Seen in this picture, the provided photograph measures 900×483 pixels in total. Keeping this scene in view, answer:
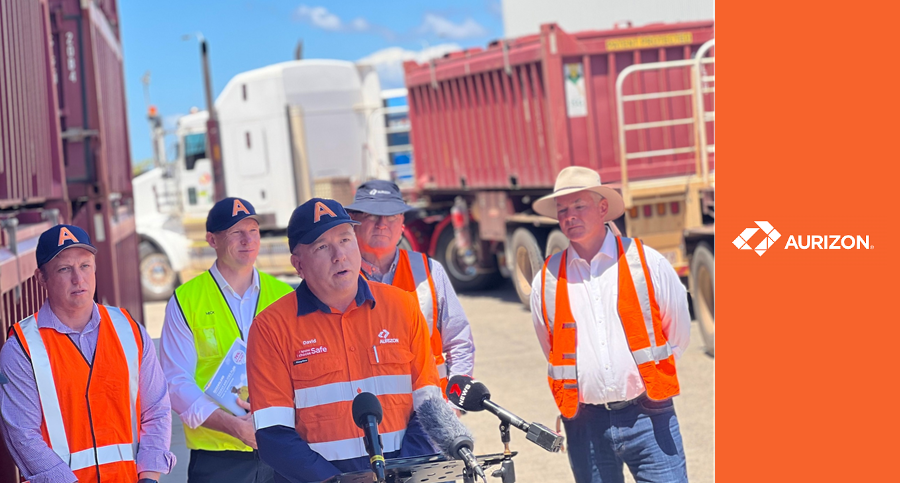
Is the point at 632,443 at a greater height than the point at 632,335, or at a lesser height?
lesser

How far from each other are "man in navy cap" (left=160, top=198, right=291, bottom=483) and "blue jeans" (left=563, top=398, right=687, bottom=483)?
3.92 feet

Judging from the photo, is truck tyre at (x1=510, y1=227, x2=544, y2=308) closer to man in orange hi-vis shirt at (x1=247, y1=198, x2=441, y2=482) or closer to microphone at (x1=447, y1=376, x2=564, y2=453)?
microphone at (x1=447, y1=376, x2=564, y2=453)

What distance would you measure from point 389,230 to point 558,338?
80 centimetres

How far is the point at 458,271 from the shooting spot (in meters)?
16.4

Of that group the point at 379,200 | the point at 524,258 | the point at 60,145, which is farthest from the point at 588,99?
the point at 379,200

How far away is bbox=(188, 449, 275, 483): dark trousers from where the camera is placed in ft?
12.5

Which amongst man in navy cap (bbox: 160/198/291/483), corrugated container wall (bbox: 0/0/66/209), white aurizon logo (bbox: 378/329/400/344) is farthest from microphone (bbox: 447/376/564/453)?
corrugated container wall (bbox: 0/0/66/209)

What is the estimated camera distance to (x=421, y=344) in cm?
301

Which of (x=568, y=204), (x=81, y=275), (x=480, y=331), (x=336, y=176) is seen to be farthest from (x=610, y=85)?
(x=81, y=275)

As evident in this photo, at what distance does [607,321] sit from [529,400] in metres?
4.42

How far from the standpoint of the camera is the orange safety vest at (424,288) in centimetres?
411

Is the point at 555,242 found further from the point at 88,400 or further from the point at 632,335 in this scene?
the point at 88,400

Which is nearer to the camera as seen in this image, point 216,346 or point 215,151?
point 216,346

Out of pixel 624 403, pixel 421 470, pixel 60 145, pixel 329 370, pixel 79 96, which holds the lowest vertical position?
pixel 624 403
